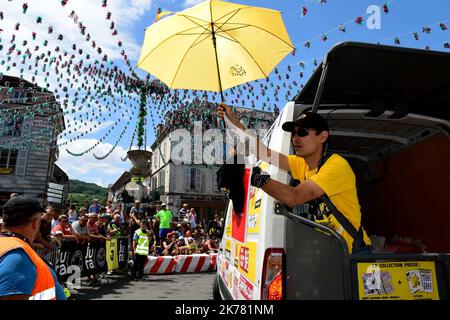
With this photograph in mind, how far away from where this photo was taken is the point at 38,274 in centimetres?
199

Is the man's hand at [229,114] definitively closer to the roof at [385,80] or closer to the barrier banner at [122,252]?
the roof at [385,80]

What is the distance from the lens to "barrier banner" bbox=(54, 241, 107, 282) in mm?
7586

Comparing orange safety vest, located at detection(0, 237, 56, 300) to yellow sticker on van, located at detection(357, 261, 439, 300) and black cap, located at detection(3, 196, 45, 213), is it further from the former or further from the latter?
yellow sticker on van, located at detection(357, 261, 439, 300)

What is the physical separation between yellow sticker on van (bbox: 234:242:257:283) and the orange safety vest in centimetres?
136

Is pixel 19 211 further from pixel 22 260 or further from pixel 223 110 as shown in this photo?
pixel 223 110

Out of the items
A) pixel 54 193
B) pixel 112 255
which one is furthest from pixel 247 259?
pixel 54 193

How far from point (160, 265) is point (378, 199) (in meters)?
9.25

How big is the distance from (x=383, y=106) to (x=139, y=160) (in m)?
15.9

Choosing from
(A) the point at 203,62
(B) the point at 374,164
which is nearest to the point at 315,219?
(A) the point at 203,62

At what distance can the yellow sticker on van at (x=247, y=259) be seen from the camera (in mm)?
2492

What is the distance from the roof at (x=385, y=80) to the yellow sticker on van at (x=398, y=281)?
4.23 ft

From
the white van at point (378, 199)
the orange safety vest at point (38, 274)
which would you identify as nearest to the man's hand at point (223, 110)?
the white van at point (378, 199)

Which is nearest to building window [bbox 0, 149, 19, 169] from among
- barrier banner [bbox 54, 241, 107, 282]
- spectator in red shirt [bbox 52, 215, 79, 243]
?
barrier banner [bbox 54, 241, 107, 282]

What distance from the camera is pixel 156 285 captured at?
9297 millimetres
